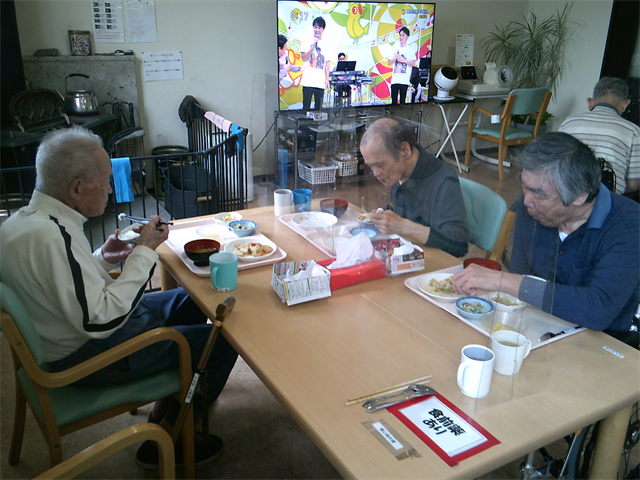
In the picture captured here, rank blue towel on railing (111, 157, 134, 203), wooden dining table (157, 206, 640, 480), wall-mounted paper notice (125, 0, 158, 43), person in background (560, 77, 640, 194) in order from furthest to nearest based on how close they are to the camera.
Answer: wall-mounted paper notice (125, 0, 158, 43) < person in background (560, 77, 640, 194) < blue towel on railing (111, 157, 134, 203) < wooden dining table (157, 206, 640, 480)

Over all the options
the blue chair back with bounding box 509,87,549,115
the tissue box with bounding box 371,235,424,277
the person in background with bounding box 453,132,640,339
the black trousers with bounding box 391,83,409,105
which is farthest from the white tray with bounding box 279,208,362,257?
the blue chair back with bounding box 509,87,549,115

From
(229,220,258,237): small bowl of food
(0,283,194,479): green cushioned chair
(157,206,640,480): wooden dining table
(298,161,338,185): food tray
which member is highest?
(298,161,338,185): food tray

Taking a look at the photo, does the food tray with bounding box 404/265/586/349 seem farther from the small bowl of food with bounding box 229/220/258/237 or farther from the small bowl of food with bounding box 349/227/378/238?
the small bowl of food with bounding box 229/220/258/237

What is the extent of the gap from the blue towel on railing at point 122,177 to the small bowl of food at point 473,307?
185cm

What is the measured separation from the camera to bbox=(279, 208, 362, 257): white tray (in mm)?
1770

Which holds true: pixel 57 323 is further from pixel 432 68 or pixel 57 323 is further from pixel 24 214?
pixel 432 68

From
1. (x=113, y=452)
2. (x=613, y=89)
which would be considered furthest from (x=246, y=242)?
(x=613, y=89)

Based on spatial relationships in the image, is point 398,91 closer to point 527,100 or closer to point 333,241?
point 527,100

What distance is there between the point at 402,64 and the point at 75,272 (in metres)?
4.47

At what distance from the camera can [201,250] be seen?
1.77m

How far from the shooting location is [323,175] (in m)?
2.04

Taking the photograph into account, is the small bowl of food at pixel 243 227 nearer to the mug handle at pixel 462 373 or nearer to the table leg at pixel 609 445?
the mug handle at pixel 462 373

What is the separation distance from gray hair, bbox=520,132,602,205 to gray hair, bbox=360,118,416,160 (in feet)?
1.69

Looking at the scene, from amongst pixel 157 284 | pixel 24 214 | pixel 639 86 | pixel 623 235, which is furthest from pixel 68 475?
pixel 639 86
